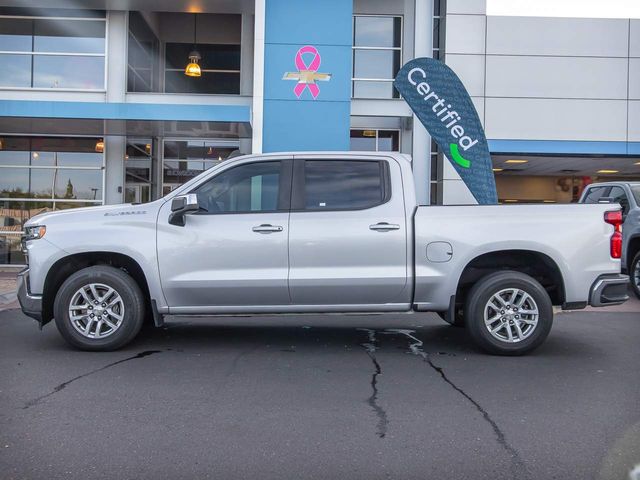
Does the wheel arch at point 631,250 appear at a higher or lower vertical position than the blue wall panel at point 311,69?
lower

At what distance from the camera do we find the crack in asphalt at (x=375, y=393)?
166 inches

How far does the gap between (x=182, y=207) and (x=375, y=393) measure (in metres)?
2.55

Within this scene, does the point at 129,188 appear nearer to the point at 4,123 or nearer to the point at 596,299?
the point at 4,123

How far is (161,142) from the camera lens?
17.5 meters

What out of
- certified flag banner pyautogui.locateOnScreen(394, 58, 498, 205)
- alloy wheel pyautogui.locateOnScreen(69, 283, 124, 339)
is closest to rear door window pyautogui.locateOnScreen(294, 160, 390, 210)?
alloy wheel pyautogui.locateOnScreen(69, 283, 124, 339)

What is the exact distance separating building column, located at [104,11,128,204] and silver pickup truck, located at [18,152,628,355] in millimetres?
9899

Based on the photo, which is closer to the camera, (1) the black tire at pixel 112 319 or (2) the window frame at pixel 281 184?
(1) the black tire at pixel 112 319

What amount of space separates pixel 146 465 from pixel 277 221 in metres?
2.98

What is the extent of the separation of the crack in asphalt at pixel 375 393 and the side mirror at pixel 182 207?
2293 millimetres

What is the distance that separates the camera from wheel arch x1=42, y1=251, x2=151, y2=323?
621 centimetres

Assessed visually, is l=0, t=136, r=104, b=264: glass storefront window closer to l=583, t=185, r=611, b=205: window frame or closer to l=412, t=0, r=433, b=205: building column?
l=412, t=0, r=433, b=205: building column

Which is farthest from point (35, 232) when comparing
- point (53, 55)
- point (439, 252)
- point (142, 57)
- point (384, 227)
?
point (142, 57)

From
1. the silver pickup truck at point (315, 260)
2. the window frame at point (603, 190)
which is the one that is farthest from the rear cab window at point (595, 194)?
the silver pickup truck at point (315, 260)

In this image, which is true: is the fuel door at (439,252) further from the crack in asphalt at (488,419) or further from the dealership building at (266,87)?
the dealership building at (266,87)
